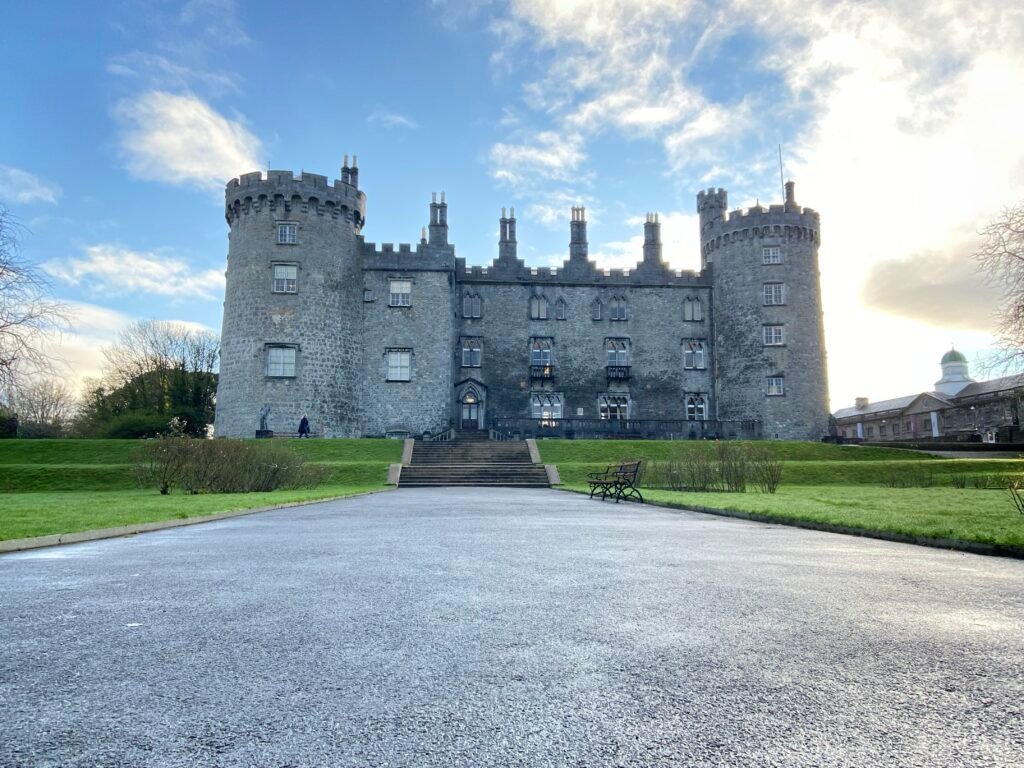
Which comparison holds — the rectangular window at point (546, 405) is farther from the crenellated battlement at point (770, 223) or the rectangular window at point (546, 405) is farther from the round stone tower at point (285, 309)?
the crenellated battlement at point (770, 223)

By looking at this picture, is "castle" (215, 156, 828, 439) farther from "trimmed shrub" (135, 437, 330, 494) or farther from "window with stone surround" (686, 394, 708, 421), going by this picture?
"trimmed shrub" (135, 437, 330, 494)

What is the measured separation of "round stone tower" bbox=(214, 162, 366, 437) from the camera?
36969mm

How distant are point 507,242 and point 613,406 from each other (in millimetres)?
12549

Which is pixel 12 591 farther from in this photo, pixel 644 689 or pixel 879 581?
pixel 879 581

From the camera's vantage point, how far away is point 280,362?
3709cm

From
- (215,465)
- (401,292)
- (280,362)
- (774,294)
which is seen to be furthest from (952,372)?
(215,465)

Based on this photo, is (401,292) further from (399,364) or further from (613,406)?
(613,406)

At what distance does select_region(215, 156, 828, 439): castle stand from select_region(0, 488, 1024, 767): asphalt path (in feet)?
104

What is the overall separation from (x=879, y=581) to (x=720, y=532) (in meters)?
4.24

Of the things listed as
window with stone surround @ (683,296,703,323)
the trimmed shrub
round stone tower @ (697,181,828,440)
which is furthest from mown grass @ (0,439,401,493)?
round stone tower @ (697,181,828,440)

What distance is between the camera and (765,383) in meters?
41.7

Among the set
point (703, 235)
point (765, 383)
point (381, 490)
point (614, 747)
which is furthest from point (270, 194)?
point (614, 747)

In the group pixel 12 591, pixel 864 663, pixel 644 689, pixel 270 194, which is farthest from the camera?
pixel 270 194

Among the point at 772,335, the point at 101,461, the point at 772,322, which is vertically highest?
the point at 772,322
